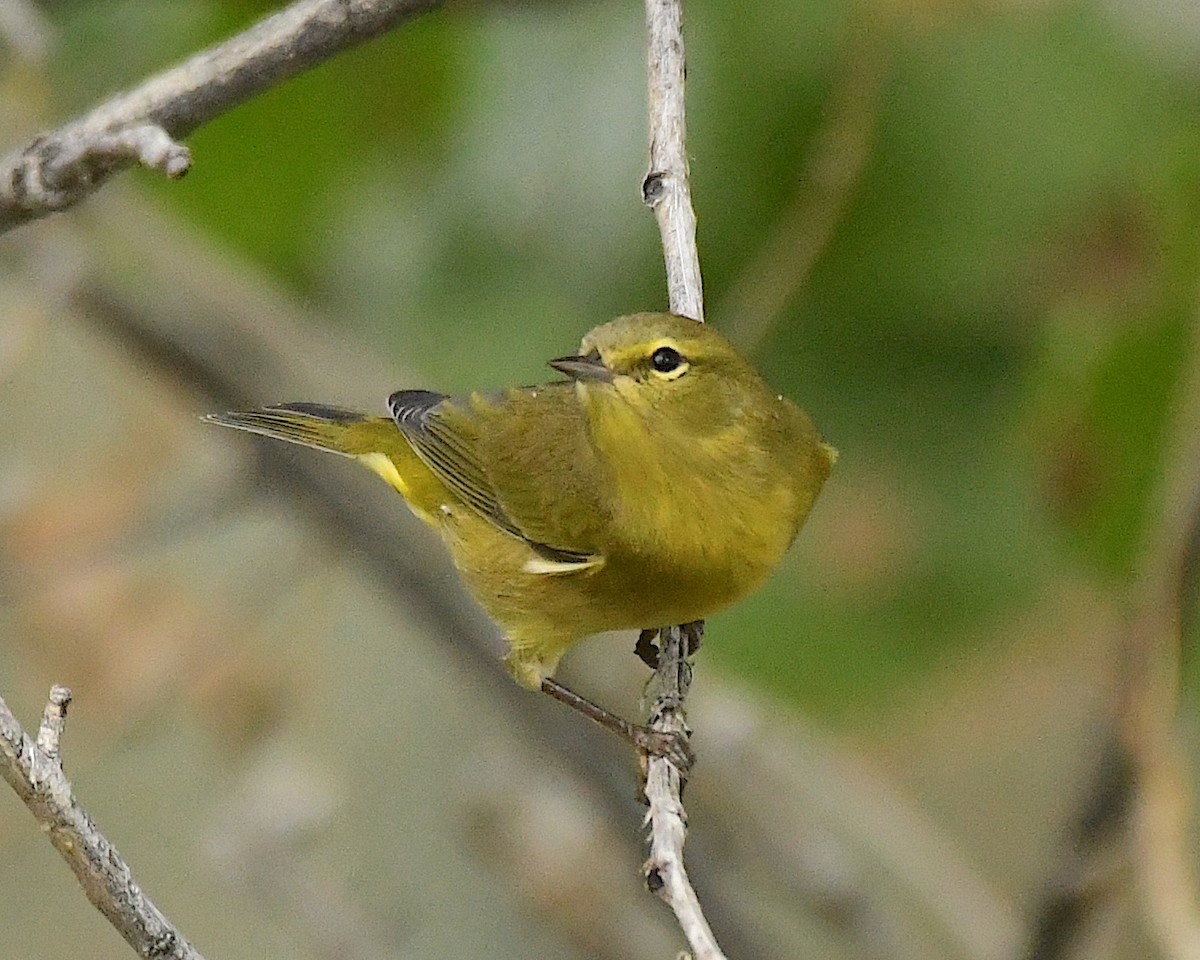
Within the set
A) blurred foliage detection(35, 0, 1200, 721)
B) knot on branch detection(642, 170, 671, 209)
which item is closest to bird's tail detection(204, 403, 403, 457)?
blurred foliage detection(35, 0, 1200, 721)

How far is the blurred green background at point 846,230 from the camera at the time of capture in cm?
320

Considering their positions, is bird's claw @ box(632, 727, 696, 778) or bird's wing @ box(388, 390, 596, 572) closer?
bird's claw @ box(632, 727, 696, 778)

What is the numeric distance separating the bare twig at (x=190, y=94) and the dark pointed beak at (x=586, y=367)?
685 mm

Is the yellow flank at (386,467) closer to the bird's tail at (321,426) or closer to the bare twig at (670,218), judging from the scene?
the bird's tail at (321,426)

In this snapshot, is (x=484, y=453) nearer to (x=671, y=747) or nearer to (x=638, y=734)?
(x=638, y=734)

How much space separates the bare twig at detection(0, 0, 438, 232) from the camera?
6.86ft

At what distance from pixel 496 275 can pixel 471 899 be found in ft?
9.76

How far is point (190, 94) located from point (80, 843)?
3.45ft

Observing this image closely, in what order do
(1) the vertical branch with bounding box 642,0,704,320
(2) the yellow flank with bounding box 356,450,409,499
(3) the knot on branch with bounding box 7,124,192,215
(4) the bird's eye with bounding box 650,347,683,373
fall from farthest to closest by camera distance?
1. (2) the yellow flank with bounding box 356,450,409,499
2. (4) the bird's eye with bounding box 650,347,683,373
3. (1) the vertical branch with bounding box 642,0,704,320
4. (3) the knot on branch with bounding box 7,124,192,215

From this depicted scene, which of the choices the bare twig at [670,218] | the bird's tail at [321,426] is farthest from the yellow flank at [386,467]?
the bare twig at [670,218]

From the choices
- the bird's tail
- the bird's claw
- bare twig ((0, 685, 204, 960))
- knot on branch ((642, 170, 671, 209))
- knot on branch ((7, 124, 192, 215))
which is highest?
the bird's tail

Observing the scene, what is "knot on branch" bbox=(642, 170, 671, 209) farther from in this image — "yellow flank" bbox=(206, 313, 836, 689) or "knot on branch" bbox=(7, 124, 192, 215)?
"knot on branch" bbox=(7, 124, 192, 215)

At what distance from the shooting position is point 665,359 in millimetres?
2688

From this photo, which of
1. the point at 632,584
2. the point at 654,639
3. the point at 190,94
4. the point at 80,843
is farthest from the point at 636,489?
the point at 80,843
